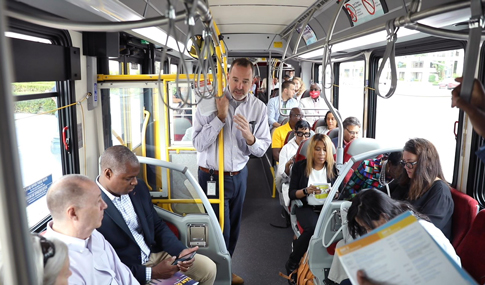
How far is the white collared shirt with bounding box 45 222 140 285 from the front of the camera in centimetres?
180

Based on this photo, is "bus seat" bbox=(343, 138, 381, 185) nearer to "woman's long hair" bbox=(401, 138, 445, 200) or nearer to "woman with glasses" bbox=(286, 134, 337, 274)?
"woman with glasses" bbox=(286, 134, 337, 274)

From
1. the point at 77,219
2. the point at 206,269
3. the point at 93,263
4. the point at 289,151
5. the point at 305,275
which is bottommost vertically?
the point at 305,275

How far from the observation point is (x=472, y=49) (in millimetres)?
991

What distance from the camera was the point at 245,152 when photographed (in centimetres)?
311

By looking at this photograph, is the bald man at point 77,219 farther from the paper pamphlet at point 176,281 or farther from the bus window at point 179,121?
the bus window at point 179,121

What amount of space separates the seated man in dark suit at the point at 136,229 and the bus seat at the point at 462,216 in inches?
73.3

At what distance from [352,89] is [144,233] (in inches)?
189

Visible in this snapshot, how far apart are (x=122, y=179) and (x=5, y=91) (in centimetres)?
186

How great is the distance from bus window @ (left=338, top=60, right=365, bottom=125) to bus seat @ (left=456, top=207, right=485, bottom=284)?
109 inches

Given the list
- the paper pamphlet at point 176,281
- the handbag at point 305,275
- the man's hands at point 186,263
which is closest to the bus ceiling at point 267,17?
the man's hands at point 186,263

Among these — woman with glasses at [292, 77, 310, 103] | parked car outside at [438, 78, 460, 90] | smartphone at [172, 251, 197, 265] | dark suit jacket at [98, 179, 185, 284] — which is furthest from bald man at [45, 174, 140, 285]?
woman with glasses at [292, 77, 310, 103]

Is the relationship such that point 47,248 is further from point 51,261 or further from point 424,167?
point 424,167

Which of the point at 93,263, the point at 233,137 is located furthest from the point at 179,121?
the point at 93,263

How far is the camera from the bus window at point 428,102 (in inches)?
138
